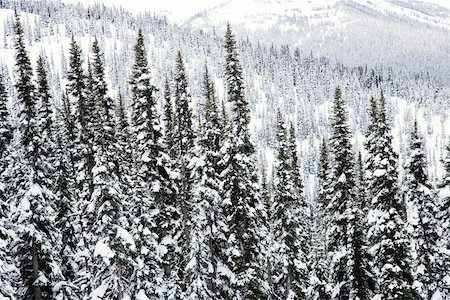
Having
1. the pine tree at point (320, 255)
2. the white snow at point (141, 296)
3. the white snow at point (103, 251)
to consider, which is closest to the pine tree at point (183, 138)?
the white snow at point (141, 296)

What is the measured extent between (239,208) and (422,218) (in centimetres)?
1116

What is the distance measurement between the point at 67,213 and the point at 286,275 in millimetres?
15577

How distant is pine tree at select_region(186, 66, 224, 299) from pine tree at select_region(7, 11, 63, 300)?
7503mm

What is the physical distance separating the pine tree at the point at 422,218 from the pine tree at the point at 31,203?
20288 mm

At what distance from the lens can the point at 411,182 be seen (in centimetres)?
3033

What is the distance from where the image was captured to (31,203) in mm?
26844

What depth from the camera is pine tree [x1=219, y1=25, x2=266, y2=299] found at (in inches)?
1132

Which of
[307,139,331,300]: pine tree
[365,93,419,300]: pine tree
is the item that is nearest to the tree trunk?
[365,93,419,300]: pine tree

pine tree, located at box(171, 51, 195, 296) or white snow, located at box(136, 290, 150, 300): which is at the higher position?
pine tree, located at box(171, 51, 195, 296)

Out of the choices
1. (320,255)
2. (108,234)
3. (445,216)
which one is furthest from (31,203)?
(320,255)

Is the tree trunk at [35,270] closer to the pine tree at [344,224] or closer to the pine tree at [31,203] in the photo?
the pine tree at [31,203]

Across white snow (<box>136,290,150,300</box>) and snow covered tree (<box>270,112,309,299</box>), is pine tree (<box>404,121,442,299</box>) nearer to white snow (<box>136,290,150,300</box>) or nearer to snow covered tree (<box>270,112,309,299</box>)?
snow covered tree (<box>270,112,309,299</box>)

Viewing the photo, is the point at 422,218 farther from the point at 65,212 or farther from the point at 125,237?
the point at 65,212

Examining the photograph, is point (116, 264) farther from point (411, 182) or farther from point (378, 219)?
point (411, 182)
